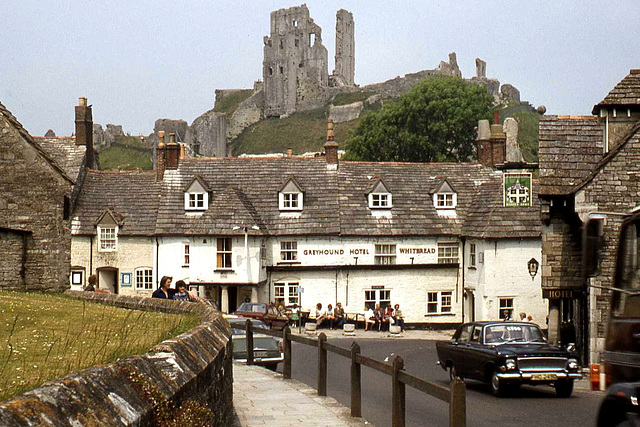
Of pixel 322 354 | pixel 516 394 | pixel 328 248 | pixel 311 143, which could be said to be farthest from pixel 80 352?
pixel 311 143

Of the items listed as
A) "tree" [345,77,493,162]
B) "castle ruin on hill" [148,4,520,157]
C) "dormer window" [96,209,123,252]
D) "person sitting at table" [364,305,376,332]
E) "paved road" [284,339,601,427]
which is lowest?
"person sitting at table" [364,305,376,332]

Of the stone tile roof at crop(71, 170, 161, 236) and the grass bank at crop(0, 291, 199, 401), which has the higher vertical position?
the stone tile roof at crop(71, 170, 161, 236)

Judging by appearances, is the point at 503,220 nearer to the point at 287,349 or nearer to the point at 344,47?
the point at 287,349

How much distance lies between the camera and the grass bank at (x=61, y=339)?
7.03 meters

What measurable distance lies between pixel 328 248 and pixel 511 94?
109705 millimetres

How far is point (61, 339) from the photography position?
993 cm

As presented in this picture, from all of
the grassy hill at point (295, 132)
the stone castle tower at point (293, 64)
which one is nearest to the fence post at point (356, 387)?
the grassy hill at point (295, 132)

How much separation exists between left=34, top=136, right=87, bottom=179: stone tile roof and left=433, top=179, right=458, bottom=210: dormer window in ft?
66.9

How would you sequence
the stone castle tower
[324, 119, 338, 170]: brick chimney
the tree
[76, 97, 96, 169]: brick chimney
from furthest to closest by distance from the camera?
the stone castle tower < the tree < [76, 97, 96, 169]: brick chimney < [324, 119, 338, 170]: brick chimney

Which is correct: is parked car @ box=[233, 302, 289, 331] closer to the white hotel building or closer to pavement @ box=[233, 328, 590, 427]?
the white hotel building

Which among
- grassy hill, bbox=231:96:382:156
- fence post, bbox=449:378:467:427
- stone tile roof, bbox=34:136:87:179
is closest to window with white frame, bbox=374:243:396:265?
stone tile roof, bbox=34:136:87:179

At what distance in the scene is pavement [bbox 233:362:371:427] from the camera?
13.8 m

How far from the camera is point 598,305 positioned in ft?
94.1

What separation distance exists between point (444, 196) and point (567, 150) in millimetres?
20758
